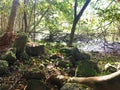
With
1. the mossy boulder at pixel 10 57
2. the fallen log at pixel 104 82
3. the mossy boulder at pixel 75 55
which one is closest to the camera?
the fallen log at pixel 104 82

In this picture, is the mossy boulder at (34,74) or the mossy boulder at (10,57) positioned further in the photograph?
the mossy boulder at (10,57)

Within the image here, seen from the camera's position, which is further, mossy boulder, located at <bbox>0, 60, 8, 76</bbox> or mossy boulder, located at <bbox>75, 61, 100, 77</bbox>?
mossy boulder, located at <bbox>0, 60, 8, 76</bbox>

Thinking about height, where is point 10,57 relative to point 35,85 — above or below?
above

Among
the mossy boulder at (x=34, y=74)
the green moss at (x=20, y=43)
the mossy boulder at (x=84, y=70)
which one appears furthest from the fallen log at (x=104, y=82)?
the green moss at (x=20, y=43)

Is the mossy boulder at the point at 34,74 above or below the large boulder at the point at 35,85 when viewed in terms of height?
above

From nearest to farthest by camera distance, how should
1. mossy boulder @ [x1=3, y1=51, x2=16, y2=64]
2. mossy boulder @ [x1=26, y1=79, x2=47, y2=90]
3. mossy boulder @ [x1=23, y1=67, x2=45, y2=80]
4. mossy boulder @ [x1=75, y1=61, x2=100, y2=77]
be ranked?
1. mossy boulder @ [x1=26, y1=79, x2=47, y2=90]
2. mossy boulder @ [x1=23, y1=67, x2=45, y2=80]
3. mossy boulder @ [x1=75, y1=61, x2=100, y2=77]
4. mossy boulder @ [x1=3, y1=51, x2=16, y2=64]

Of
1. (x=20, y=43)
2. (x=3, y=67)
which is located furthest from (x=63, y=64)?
(x=3, y=67)

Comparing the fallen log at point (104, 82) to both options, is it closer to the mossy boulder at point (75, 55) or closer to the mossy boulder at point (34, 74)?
the mossy boulder at point (34, 74)

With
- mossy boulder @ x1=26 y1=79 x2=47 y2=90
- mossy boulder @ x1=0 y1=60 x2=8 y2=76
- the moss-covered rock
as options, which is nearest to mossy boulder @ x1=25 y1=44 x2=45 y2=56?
the moss-covered rock

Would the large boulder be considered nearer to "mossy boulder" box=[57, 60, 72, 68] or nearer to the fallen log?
the fallen log

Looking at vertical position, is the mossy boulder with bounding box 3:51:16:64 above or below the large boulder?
above

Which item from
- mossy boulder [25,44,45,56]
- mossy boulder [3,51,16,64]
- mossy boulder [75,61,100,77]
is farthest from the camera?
mossy boulder [25,44,45,56]

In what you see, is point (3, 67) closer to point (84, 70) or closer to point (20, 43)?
point (20, 43)

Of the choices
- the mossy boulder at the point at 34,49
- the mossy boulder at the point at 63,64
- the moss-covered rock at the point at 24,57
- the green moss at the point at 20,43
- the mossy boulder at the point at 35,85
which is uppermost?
the green moss at the point at 20,43
